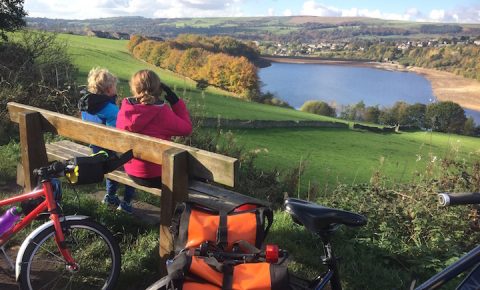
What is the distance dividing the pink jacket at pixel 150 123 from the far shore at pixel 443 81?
105m

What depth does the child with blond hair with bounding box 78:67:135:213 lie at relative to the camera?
4695 millimetres

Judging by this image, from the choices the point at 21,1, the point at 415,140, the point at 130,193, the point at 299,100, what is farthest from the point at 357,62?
the point at 130,193

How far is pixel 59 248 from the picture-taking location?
3127mm

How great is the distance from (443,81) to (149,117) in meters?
137

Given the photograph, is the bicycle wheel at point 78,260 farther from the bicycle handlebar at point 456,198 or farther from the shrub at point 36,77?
the shrub at point 36,77

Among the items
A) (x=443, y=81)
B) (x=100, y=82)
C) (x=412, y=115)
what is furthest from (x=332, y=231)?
(x=443, y=81)

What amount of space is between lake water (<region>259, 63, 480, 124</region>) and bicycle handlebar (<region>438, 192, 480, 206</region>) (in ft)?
303

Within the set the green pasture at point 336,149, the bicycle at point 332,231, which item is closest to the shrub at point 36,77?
the bicycle at point 332,231

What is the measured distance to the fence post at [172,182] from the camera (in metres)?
3.20

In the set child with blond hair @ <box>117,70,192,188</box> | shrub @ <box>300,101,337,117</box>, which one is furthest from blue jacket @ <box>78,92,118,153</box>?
shrub @ <box>300,101,337,117</box>

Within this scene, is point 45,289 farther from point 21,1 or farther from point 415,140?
point 415,140

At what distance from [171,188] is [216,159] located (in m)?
0.47

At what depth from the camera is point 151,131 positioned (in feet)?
12.8

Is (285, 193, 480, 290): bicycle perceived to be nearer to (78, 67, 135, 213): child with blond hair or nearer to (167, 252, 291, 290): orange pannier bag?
(167, 252, 291, 290): orange pannier bag
